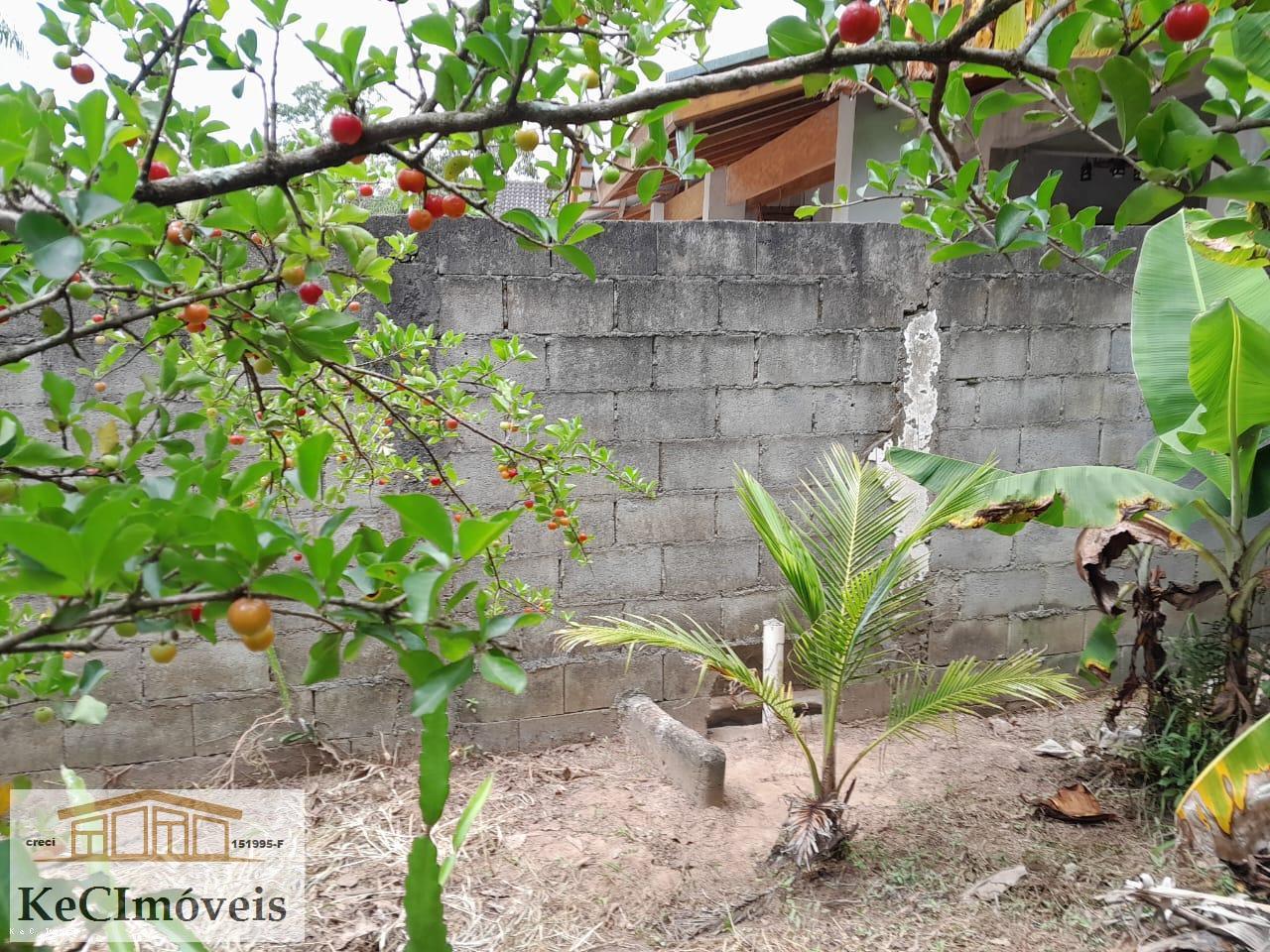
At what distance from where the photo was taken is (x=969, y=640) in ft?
11.8

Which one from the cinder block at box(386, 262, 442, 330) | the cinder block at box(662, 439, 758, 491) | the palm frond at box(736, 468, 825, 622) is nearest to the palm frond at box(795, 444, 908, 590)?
the palm frond at box(736, 468, 825, 622)

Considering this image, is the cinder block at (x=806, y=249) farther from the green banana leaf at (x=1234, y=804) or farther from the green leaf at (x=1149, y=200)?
the green leaf at (x=1149, y=200)

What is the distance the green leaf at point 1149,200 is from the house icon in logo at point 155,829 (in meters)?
2.64

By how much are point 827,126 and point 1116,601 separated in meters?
3.65

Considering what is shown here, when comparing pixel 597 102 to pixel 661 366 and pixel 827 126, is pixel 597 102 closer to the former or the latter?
pixel 661 366

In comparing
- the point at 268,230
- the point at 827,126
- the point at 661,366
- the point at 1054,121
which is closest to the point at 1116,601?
the point at 661,366

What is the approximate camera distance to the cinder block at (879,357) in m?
3.31

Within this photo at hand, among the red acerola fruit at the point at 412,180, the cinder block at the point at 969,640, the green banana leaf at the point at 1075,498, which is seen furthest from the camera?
the cinder block at the point at 969,640

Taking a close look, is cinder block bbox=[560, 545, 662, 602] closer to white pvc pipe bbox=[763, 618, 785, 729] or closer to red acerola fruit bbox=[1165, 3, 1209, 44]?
white pvc pipe bbox=[763, 618, 785, 729]

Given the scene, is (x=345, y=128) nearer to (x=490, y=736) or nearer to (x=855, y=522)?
(x=855, y=522)

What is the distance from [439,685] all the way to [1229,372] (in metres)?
2.36

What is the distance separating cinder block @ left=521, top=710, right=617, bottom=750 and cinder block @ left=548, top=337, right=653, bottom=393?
119 cm

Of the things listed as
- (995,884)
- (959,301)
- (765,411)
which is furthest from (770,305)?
(995,884)

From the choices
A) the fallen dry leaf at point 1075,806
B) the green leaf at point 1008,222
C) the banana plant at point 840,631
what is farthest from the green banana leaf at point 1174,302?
the green leaf at point 1008,222
